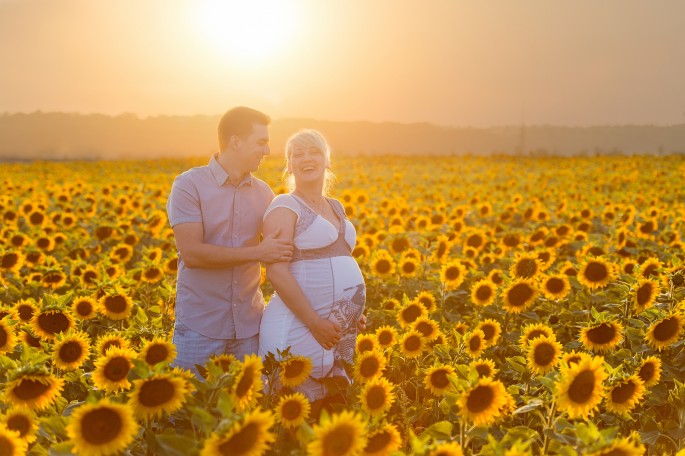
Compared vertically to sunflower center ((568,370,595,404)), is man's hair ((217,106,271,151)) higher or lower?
higher

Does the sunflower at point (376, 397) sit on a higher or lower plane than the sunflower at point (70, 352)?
lower

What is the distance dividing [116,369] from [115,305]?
2.20 m

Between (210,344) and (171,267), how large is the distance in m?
3.01

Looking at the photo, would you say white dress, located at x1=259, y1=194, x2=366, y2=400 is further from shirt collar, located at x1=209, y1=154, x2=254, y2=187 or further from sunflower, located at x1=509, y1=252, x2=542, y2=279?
sunflower, located at x1=509, y1=252, x2=542, y2=279

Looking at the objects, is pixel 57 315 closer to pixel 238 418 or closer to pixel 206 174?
pixel 206 174

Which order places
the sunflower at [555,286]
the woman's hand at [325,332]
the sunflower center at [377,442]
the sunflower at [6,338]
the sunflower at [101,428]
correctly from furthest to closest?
1. the sunflower at [555,286]
2. the sunflower at [6,338]
3. the woman's hand at [325,332]
4. the sunflower center at [377,442]
5. the sunflower at [101,428]

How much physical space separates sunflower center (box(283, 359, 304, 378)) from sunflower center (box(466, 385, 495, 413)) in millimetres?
1088

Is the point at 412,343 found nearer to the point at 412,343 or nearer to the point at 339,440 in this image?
the point at 412,343

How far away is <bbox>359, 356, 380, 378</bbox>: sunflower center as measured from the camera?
392cm

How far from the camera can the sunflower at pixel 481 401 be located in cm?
281

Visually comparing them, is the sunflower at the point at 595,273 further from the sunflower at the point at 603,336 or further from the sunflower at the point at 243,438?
the sunflower at the point at 243,438

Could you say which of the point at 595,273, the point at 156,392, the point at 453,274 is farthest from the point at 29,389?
the point at 595,273

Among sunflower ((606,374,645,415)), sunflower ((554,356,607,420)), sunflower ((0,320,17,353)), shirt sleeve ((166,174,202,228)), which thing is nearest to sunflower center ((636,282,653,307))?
sunflower ((606,374,645,415))

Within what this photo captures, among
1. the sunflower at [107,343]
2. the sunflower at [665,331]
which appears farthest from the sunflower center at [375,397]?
the sunflower at [665,331]
